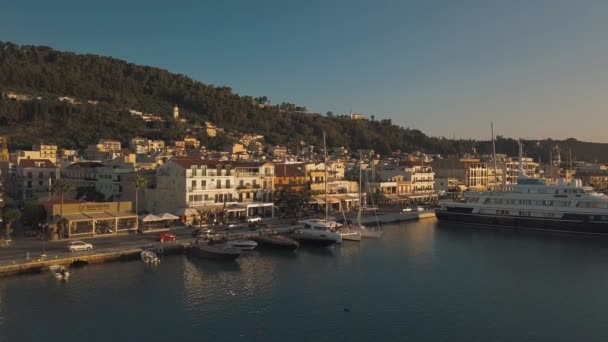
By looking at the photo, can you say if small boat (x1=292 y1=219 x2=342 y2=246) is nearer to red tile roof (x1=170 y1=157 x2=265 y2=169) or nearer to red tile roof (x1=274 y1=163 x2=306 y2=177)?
red tile roof (x1=170 y1=157 x2=265 y2=169)

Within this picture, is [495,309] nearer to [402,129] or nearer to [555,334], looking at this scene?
[555,334]

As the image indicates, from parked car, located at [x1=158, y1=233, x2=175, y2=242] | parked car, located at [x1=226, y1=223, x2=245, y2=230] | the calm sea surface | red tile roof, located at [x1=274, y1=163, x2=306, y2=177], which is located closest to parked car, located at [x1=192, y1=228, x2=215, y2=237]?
parked car, located at [x1=158, y1=233, x2=175, y2=242]

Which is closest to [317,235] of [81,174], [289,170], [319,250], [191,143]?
[319,250]

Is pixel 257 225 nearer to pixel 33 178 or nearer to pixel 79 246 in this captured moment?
pixel 79 246

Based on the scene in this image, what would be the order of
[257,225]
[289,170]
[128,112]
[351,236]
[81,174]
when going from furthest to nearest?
1. [128,112]
2. [81,174]
3. [289,170]
4. [257,225]
5. [351,236]

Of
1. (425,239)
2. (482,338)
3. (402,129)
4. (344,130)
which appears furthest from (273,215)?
(402,129)

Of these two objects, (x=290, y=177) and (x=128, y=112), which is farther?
(x=128, y=112)
